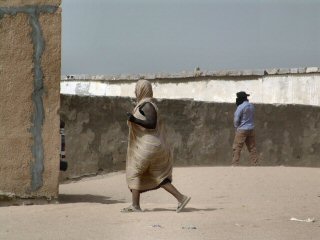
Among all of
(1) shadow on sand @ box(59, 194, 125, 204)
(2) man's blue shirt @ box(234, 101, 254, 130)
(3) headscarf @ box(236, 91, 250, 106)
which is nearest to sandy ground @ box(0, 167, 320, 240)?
(1) shadow on sand @ box(59, 194, 125, 204)

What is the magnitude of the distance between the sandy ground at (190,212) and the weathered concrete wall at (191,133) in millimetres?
548

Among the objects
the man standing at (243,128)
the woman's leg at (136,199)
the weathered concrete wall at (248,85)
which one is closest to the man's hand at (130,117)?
the woman's leg at (136,199)

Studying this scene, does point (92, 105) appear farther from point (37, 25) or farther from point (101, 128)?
point (37, 25)

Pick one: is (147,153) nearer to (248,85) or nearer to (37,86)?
(37,86)

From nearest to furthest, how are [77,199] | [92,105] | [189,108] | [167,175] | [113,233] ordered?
[113,233]
[167,175]
[77,199]
[92,105]
[189,108]

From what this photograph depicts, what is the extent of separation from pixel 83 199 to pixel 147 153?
1881 millimetres

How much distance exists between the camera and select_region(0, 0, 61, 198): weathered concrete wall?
932 cm

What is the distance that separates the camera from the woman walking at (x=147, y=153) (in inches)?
341

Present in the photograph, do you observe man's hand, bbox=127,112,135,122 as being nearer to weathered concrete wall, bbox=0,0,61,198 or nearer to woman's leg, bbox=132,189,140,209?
woman's leg, bbox=132,189,140,209

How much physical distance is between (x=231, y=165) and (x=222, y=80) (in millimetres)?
6860

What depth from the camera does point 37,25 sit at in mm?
9383

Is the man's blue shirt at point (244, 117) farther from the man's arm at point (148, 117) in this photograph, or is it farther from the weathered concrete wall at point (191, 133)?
the man's arm at point (148, 117)

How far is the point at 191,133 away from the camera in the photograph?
1501 centimetres

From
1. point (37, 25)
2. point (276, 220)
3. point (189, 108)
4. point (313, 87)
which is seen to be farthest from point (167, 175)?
point (313, 87)
